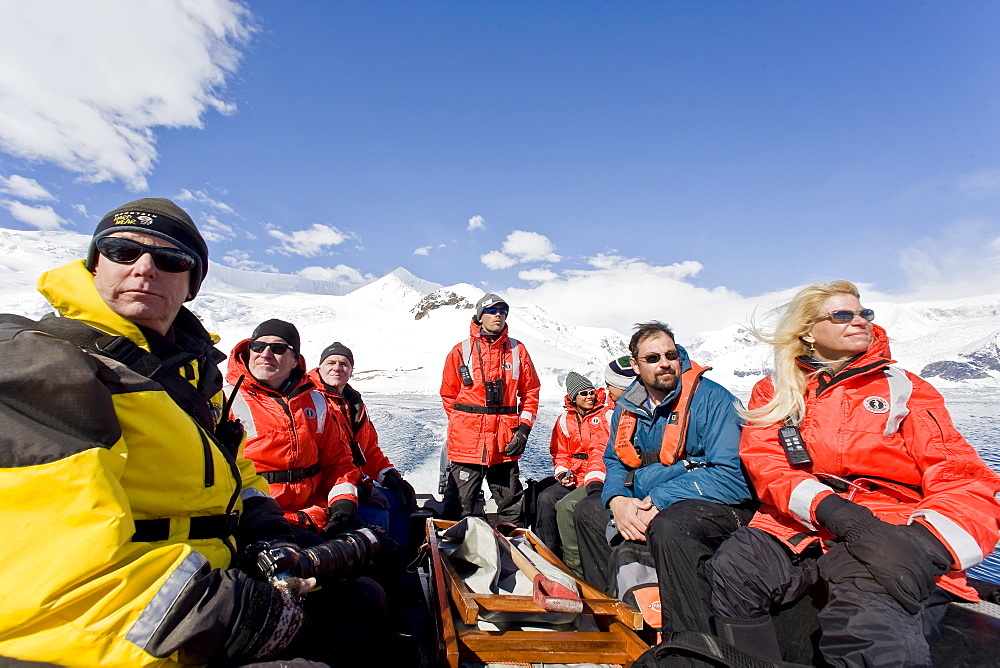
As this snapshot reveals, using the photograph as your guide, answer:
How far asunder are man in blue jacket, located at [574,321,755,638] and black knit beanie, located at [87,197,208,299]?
2179 millimetres

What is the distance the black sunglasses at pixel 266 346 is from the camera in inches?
109

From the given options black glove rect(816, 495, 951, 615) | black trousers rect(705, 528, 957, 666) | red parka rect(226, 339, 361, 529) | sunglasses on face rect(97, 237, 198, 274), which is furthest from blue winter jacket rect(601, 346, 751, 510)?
sunglasses on face rect(97, 237, 198, 274)

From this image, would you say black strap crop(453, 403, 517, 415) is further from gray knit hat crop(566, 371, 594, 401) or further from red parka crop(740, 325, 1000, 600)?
red parka crop(740, 325, 1000, 600)

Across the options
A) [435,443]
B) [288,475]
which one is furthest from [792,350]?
[435,443]

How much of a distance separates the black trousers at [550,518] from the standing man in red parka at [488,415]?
49 centimetres

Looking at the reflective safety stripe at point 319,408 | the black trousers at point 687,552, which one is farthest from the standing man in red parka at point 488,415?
the black trousers at point 687,552

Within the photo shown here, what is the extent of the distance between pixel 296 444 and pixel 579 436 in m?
2.46

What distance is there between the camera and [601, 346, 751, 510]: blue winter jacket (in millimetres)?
2346

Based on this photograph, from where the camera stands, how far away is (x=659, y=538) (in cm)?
211

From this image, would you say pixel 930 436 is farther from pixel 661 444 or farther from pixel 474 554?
pixel 474 554

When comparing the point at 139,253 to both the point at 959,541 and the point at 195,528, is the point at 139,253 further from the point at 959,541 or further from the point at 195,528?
the point at 959,541

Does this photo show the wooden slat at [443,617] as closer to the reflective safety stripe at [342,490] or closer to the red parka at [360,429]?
the reflective safety stripe at [342,490]

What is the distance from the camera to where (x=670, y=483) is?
242 cm

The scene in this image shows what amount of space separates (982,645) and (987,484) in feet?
1.84
